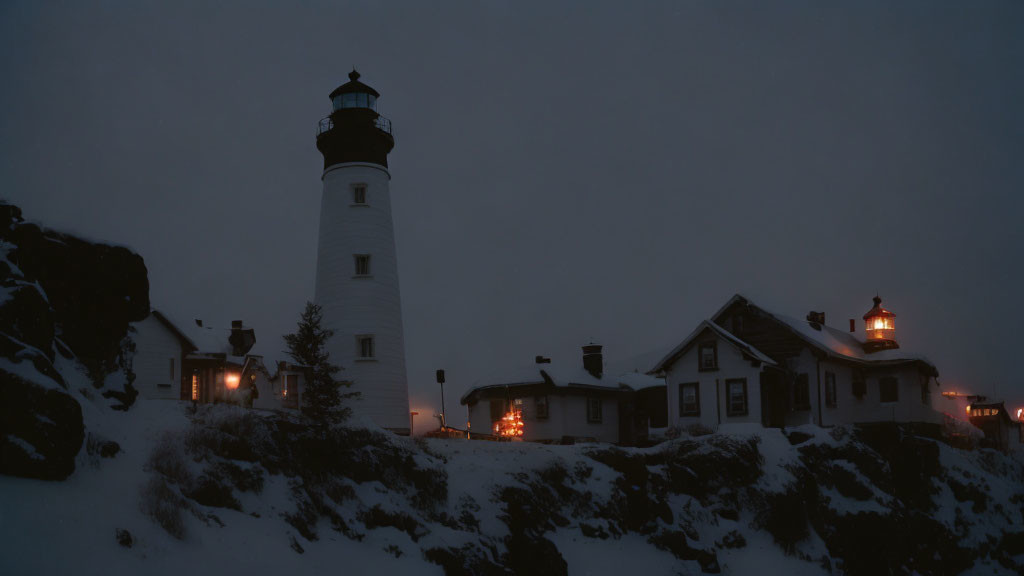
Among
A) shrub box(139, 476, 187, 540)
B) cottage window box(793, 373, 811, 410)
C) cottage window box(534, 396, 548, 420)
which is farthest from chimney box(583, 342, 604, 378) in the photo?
shrub box(139, 476, 187, 540)

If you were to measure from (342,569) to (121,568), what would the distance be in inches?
211

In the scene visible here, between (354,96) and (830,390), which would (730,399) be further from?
(354,96)

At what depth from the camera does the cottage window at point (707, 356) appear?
41125 millimetres

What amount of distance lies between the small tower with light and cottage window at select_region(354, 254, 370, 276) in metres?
27.8

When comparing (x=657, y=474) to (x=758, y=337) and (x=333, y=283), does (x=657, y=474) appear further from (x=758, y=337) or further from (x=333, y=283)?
(x=333, y=283)

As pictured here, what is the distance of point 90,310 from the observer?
20328mm

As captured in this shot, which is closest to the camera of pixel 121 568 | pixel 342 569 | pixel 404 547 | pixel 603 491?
pixel 121 568

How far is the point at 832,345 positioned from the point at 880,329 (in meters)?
5.09

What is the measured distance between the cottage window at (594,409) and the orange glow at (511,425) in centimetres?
411

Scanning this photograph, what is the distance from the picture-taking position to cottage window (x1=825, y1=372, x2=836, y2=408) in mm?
40719

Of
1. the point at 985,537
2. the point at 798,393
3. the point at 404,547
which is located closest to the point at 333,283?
the point at 404,547

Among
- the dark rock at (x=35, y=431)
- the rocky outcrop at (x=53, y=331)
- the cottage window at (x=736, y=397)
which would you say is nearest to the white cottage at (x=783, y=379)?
the cottage window at (x=736, y=397)

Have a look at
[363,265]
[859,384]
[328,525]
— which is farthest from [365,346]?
[859,384]

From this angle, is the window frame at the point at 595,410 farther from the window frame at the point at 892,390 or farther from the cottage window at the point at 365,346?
the window frame at the point at 892,390
